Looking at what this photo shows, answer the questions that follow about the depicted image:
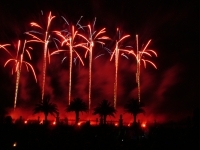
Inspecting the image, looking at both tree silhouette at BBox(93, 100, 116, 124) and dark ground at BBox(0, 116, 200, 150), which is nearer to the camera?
dark ground at BBox(0, 116, 200, 150)

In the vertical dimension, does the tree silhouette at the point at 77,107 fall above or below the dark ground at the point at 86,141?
above

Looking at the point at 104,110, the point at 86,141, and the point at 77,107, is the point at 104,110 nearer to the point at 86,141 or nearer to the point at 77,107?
the point at 77,107

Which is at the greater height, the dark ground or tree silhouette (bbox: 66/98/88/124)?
tree silhouette (bbox: 66/98/88/124)

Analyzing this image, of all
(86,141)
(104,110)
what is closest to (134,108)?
(104,110)

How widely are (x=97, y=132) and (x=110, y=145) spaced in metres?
13.9

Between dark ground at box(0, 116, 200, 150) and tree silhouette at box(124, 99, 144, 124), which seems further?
tree silhouette at box(124, 99, 144, 124)

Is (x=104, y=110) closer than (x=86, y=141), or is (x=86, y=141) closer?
(x=86, y=141)

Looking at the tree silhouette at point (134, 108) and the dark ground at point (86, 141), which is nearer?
the dark ground at point (86, 141)

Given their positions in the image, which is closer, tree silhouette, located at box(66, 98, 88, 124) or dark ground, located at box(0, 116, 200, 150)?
dark ground, located at box(0, 116, 200, 150)

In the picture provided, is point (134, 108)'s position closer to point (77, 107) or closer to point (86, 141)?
point (77, 107)

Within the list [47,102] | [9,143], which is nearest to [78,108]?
[47,102]

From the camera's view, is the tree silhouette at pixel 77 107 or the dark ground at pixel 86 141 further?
the tree silhouette at pixel 77 107

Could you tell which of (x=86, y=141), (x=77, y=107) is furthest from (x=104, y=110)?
(x=86, y=141)

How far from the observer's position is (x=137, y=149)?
3850cm
